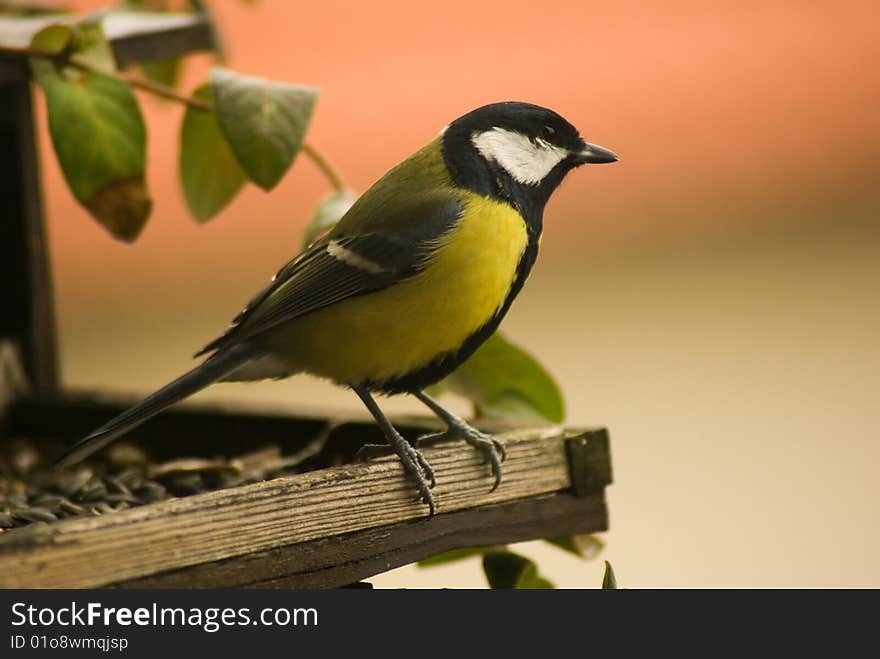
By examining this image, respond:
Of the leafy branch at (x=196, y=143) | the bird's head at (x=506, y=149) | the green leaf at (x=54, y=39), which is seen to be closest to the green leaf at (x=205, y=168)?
the leafy branch at (x=196, y=143)

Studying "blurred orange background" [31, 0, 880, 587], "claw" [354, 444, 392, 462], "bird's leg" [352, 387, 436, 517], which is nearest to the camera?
"bird's leg" [352, 387, 436, 517]

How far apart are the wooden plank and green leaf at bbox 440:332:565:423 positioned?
0.70ft

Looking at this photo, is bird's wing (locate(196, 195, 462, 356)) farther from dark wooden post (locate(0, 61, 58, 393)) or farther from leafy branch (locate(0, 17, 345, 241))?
dark wooden post (locate(0, 61, 58, 393))

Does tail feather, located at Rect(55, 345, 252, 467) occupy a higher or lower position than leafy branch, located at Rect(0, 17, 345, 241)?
lower

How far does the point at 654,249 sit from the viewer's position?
7980 mm

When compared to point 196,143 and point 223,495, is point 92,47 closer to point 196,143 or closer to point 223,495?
point 196,143

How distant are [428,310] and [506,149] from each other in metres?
0.27

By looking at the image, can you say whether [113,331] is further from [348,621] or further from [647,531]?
[348,621]

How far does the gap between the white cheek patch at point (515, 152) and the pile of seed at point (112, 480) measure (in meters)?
0.58

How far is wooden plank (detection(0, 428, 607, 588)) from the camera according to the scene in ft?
4.59

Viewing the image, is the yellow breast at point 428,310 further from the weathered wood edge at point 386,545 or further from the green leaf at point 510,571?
the green leaf at point 510,571

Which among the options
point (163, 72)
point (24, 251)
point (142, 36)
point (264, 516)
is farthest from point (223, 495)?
point (163, 72)

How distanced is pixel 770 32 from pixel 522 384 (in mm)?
6484

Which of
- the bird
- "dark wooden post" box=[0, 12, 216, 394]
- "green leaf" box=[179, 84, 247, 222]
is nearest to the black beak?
the bird
